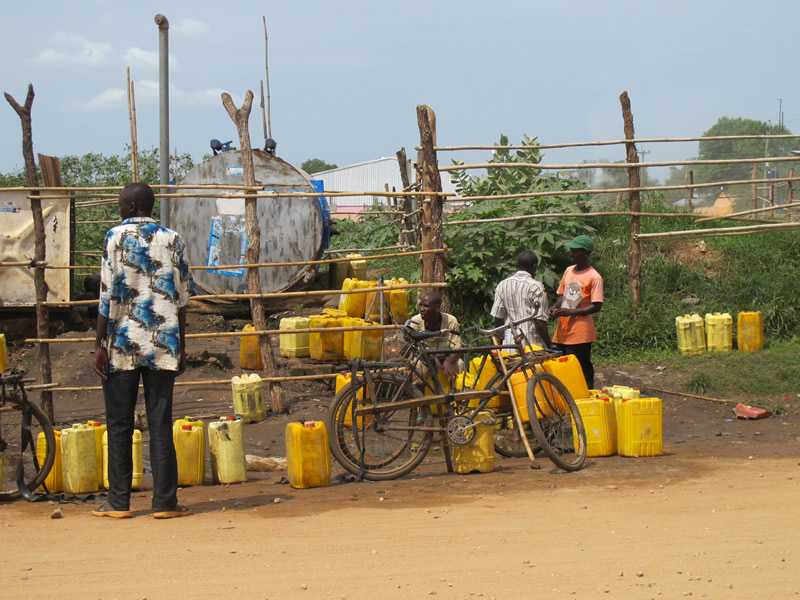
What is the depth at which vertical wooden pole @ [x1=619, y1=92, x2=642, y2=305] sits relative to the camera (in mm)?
10344

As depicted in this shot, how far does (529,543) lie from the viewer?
4.07 metres

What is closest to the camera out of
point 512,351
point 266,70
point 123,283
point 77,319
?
point 123,283

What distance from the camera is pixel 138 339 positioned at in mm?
4754

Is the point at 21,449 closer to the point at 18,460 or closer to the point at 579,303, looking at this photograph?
the point at 18,460

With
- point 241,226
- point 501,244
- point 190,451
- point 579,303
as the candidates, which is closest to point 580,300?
point 579,303

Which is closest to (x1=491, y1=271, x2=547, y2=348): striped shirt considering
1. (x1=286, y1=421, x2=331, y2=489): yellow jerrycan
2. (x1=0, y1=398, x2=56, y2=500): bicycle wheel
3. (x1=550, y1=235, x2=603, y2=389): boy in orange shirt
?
(x1=550, y1=235, x2=603, y2=389): boy in orange shirt

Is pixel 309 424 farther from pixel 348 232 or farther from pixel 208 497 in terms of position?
pixel 348 232

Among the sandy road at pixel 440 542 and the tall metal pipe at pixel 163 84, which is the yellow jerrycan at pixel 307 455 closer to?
the sandy road at pixel 440 542

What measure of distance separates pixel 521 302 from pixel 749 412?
2573 mm

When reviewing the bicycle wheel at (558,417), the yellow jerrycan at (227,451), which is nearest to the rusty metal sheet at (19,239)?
the yellow jerrycan at (227,451)

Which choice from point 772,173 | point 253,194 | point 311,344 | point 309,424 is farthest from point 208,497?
point 772,173

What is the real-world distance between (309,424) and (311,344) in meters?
3.83

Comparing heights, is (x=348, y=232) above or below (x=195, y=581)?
above

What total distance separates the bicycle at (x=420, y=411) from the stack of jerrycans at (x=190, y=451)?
826mm
